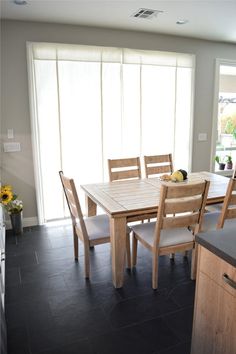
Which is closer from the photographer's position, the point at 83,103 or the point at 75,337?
the point at 75,337

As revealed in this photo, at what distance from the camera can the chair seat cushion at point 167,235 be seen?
91.1 inches

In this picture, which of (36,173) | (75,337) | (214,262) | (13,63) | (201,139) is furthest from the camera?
(201,139)

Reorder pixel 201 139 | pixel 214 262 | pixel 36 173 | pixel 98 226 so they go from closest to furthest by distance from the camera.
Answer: pixel 214 262, pixel 98 226, pixel 36 173, pixel 201 139

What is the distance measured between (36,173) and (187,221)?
2187 mm

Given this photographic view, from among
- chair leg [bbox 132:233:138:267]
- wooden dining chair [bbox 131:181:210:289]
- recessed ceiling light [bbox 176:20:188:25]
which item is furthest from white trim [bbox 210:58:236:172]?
chair leg [bbox 132:233:138:267]

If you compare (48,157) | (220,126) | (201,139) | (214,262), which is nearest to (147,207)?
(214,262)

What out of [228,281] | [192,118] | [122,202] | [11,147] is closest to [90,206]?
[122,202]

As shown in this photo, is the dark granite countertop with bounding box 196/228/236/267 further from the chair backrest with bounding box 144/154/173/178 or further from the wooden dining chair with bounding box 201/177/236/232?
the chair backrest with bounding box 144/154/173/178

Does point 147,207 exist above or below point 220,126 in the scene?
below

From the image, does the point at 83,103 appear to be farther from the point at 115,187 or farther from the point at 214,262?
the point at 214,262

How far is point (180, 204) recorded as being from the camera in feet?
7.12

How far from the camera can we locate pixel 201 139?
184 inches

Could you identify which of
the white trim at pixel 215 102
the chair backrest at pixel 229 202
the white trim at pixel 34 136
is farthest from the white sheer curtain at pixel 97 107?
the chair backrest at pixel 229 202

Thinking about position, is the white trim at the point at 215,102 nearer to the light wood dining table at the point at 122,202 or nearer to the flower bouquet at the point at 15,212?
the light wood dining table at the point at 122,202
